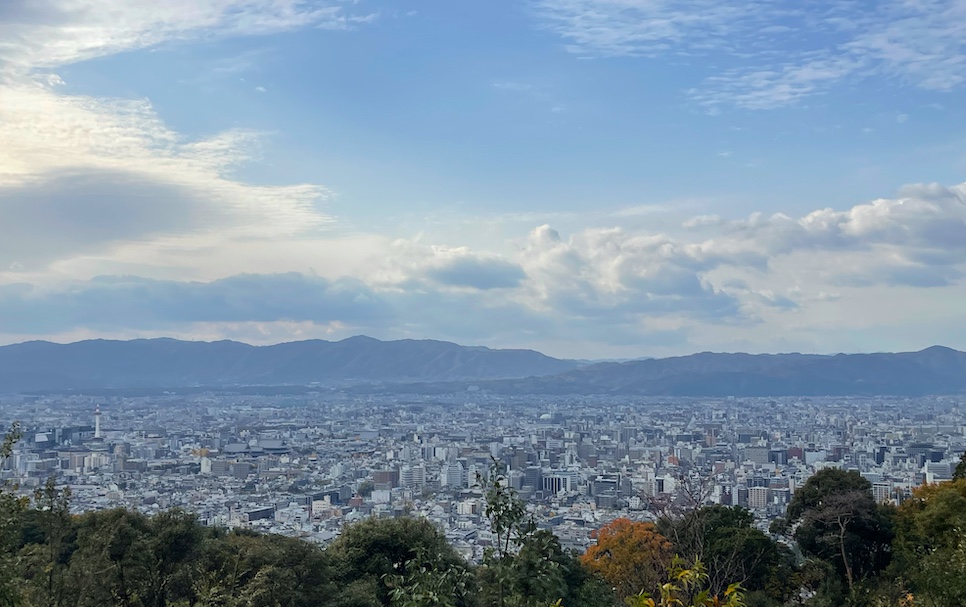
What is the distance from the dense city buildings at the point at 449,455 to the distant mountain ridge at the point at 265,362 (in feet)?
131

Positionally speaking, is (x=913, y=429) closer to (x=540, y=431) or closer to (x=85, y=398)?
(x=540, y=431)

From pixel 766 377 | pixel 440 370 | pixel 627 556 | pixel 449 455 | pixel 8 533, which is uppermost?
pixel 766 377

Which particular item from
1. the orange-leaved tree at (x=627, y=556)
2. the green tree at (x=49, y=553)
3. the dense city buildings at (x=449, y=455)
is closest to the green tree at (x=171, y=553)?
the green tree at (x=49, y=553)

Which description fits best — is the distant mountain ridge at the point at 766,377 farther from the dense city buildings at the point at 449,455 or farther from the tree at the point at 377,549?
the tree at the point at 377,549

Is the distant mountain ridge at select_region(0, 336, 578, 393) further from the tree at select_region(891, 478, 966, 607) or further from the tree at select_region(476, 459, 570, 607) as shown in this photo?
the tree at select_region(476, 459, 570, 607)

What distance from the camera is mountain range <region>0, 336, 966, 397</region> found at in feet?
452

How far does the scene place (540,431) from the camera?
75188mm

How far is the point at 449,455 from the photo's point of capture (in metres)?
56.7

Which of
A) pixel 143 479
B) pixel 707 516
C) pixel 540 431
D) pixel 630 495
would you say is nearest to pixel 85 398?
pixel 540 431

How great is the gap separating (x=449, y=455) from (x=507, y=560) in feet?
174

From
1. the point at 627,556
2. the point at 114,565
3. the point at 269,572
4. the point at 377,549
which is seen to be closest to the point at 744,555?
the point at 627,556

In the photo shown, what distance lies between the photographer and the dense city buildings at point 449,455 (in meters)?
32.9

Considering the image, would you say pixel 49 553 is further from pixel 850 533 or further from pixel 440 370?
pixel 440 370

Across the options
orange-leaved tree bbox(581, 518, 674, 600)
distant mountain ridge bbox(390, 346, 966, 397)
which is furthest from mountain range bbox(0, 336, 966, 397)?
orange-leaved tree bbox(581, 518, 674, 600)
